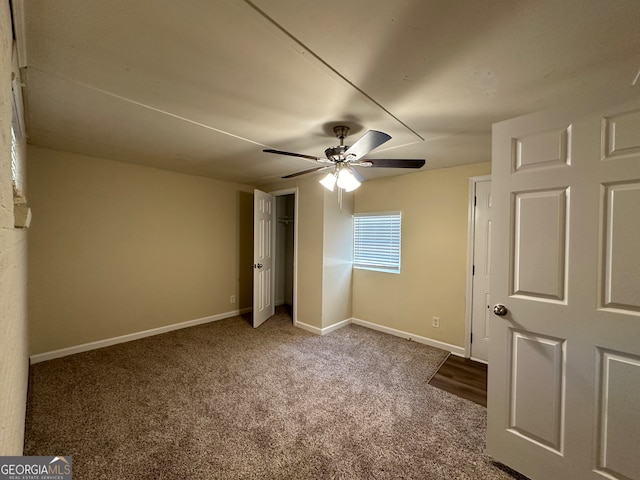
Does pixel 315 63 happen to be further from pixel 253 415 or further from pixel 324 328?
pixel 324 328

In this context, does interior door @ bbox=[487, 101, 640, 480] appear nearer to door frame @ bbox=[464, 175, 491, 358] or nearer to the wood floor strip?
the wood floor strip

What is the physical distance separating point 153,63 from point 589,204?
2395mm

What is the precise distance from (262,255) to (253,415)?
2.41 meters

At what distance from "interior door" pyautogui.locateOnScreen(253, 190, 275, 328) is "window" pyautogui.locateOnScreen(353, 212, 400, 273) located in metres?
1.43

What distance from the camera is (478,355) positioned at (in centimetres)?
303

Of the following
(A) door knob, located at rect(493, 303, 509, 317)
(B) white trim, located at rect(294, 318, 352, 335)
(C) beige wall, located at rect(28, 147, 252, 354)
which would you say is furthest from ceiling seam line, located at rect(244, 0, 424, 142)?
(C) beige wall, located at rect(28, 147, 252, 354)

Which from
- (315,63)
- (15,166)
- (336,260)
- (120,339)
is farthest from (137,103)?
(120,339)

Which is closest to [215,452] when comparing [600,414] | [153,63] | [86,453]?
[86,453]

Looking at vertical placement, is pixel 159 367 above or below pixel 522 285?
below

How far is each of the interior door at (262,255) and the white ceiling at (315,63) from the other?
70.8 inches

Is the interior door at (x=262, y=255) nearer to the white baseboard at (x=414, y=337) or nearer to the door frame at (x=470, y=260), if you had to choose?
the white baseboard at (x=414, y=337)

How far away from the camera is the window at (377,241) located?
12.2 feet

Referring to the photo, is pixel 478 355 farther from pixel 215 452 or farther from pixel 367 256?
pixel 215 452

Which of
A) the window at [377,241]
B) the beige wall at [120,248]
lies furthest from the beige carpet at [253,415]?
the window at [377,241]
